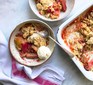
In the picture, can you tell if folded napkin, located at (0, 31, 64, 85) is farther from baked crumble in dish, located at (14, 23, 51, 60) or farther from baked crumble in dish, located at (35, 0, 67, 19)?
baked crumble in dish, located at (35, 0, 67, 19)

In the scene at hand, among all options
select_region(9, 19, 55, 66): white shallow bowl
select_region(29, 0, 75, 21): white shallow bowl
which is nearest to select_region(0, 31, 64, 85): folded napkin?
select_region(9, 19, 55, 66): white shallow bowl

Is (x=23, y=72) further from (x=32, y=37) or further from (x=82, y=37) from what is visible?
(x=82, y=37)

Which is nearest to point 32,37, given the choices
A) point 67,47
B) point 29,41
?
point 29,41

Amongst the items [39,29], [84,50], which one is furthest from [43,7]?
[84,50]

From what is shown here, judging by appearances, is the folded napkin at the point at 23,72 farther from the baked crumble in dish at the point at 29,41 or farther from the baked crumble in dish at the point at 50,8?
the baked crumble in dish at the point at 50,8

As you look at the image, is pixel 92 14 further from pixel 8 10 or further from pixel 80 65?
pixel 8 10

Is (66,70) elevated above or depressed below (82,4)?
below
